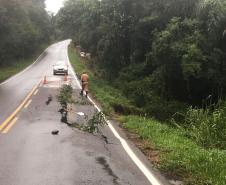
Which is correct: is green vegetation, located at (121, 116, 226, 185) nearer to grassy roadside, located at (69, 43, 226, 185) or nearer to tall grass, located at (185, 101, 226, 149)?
grassy roadside, located at (69, 43, 226, 185)

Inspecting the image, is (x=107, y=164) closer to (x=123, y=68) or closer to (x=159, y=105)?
(x=159, y=105)

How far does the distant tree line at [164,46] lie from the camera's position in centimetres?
2789

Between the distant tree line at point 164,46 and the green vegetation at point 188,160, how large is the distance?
9265 mm

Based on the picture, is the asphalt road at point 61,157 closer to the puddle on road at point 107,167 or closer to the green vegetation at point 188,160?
the puddle on road at point 107,167

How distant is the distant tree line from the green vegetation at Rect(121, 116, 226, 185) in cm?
927

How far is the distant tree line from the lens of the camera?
27891mm

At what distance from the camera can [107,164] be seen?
9.80 m

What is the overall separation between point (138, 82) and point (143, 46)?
547 cm

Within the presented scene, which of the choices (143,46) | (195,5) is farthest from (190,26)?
(143,46)

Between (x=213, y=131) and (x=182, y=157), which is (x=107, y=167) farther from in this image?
(x=213, y=131)

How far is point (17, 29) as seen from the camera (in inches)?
2692

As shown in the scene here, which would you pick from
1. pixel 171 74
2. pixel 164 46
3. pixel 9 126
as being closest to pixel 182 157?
pixel 9 126

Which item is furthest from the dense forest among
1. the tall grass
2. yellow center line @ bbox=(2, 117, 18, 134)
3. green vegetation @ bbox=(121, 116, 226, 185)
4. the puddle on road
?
the puddle on road

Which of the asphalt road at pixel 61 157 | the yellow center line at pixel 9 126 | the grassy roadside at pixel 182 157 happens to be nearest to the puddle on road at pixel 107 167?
the asphalt road at pixel 61 157
